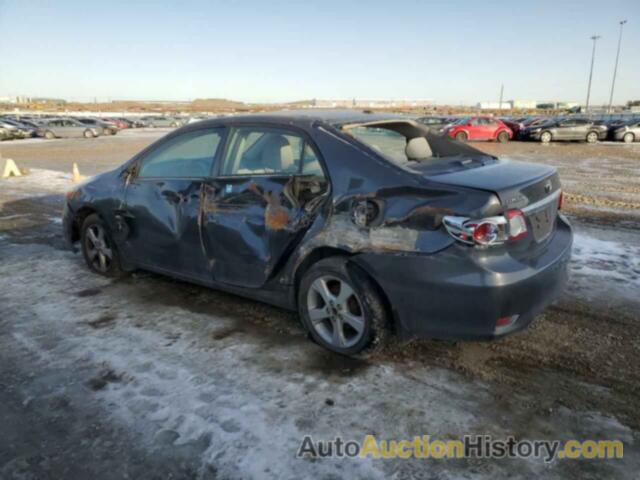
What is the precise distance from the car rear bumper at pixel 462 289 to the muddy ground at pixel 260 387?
16.7 inches

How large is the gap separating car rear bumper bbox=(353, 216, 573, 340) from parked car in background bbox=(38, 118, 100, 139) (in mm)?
40075

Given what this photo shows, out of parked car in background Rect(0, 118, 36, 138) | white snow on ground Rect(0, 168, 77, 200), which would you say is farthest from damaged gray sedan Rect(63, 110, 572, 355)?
parked car in background Rect(0, 118, 36, 138)

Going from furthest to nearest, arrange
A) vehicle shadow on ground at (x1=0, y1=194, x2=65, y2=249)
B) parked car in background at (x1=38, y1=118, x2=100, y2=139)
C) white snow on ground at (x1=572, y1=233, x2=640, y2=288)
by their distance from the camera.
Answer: parked car in background at (x1=38, y1=118, x2=100, y2=139) < vehicle shadow on ground at (x1=0, y1=194, x2=65, y2=249) < white snow on ground at (x1=572, y1=233, x2=640, y2=288)

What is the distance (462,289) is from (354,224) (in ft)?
2.61

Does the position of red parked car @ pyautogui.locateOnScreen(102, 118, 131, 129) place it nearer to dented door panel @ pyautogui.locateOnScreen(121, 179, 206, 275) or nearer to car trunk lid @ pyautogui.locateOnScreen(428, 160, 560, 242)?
dented door panel @ pyautogui.locateOnScreen(121, 179, 206, 275)

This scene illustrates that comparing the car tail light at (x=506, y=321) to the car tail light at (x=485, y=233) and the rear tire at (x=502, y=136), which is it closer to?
the car tail light at (x=485, y=233)

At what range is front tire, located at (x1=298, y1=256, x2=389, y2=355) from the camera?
3236 millimetres

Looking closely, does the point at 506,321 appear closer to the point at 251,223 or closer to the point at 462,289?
the point at 462,289

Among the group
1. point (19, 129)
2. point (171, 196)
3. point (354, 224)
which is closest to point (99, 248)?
point (171, 196)

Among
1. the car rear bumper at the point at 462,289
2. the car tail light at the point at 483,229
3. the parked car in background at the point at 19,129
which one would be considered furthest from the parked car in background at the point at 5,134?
the car tail light at the point at 483,229

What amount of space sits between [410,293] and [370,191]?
0.68 m

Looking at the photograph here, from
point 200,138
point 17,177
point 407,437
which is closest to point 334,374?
point 407,437

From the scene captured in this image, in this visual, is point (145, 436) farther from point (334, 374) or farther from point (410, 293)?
point (410, 293)

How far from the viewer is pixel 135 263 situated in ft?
16.0
